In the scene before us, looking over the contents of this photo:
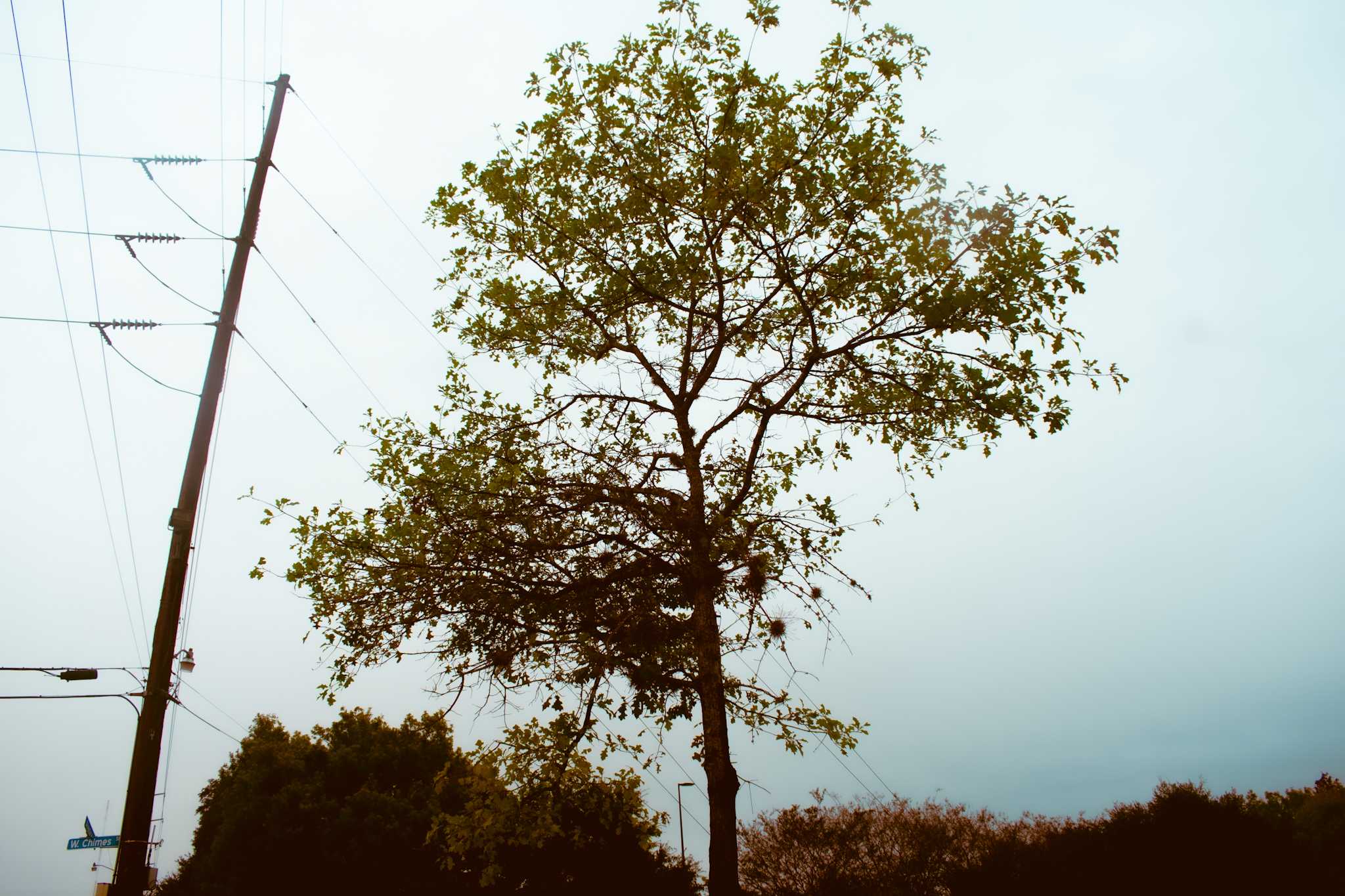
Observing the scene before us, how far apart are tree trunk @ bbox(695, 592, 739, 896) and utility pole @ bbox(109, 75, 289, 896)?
5.84 meters

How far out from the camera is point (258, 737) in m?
31.3

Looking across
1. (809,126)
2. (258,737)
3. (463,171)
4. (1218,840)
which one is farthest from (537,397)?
(258,737)

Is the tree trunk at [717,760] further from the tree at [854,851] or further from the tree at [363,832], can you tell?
the tree at [854,851]

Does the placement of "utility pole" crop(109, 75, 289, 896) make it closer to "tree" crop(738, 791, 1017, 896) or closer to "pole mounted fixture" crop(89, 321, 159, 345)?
"pole mounted fixture" crop(89, 321, 159, 345)

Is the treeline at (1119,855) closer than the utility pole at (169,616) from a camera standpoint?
No

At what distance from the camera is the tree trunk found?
8.59 meters

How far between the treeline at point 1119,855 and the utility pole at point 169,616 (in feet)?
36.6

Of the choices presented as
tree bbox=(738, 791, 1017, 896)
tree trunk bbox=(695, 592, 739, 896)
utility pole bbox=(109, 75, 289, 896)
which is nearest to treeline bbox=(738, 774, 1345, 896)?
tree bbox=(738, 791, 1017, 896)

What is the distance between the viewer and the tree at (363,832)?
18.3m

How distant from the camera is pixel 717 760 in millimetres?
8922

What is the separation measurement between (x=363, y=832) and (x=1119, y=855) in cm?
2461

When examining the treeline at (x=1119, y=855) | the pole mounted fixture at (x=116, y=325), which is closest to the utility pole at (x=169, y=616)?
the pole mounted fixture at (x=116, y=325)

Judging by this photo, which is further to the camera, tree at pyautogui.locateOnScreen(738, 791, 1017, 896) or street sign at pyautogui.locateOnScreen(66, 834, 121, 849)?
tree at pyautogui.locateOnScreen(738, 791, 1017, 896)

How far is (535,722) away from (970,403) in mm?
6395
